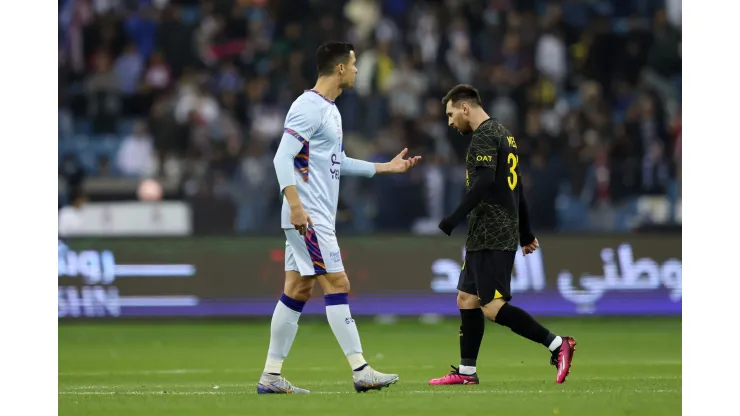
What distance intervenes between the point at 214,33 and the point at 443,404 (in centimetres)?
1638

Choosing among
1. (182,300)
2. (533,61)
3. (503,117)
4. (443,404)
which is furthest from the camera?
(533,61)

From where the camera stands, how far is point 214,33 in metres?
23.7

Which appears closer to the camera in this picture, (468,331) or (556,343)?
(556,343)

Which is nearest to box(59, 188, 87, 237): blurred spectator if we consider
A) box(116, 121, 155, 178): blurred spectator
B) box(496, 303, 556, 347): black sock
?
box(116, 121, 155, 178): blurred spectator

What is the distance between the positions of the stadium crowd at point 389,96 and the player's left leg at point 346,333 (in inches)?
394

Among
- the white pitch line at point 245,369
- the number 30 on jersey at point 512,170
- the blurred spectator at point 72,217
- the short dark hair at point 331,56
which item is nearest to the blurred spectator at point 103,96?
the blurred spectator at point 72,217

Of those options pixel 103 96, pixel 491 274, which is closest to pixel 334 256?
pixel 491 274

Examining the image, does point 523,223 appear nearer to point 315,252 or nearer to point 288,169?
point 315,252

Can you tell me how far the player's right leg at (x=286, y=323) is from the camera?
9234 millimetres

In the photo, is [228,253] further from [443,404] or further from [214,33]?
[443,404]

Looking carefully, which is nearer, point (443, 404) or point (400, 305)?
point (443, 404)

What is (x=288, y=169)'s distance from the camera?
8867 mm

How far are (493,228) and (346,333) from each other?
1417 mm

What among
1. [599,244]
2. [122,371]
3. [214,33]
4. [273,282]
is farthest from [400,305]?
[214,33]
